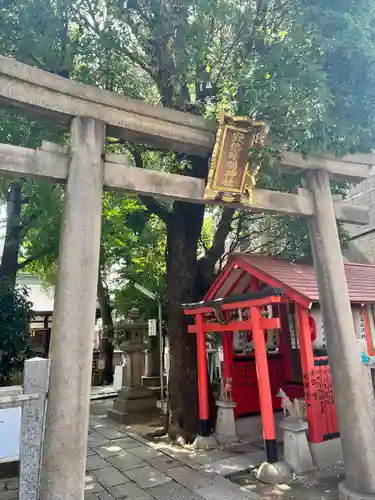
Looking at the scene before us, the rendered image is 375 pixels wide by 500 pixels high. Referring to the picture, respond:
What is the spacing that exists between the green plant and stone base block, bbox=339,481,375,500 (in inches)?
240

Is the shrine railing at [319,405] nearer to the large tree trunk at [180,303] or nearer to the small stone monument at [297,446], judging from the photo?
the small stone monument at [297,446]

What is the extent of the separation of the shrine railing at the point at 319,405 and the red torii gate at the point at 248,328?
2.14 ft

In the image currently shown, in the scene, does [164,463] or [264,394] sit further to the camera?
[164,463]

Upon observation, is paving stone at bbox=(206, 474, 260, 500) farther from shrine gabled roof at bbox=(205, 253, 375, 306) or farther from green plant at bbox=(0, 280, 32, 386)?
green plant at bbox=(0, 280, 32, 386)

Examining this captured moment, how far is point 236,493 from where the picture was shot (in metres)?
5.39

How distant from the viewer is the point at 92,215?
443cm

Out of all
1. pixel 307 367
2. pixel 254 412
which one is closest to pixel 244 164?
pixel 307 367

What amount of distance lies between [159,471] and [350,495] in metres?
3.04

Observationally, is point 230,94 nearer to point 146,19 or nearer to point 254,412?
point 146,19

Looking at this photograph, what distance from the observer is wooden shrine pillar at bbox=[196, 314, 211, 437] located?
7883mm

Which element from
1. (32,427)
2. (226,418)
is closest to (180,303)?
(226,418)

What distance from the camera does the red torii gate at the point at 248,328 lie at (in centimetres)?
632

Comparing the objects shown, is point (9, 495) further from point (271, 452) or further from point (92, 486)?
point (271, 452)

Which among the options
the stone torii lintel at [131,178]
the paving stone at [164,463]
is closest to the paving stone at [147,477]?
the paving stone at [164,463]
